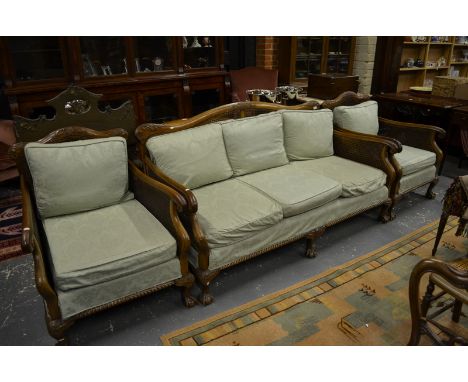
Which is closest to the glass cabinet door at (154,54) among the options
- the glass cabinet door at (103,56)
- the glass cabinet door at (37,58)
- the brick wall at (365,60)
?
the glass cabinet door at (103,56)

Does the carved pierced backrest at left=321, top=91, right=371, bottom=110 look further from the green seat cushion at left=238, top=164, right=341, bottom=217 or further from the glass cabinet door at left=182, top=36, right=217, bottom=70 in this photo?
the glass cabinet door at left=182, top=36, right=217, bottom=70

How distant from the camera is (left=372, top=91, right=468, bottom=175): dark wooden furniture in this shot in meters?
3.60

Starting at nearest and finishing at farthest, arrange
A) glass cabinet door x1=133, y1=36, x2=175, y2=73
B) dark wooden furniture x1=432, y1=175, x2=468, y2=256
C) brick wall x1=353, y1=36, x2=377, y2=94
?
dark wooden furniture x1=432, y1=175, x2=468, y2=256 < glass cabinet door x1=133, y1=36, x2=175, y2=73 < brick wall x1=353, y1=36, x2=377, y2=94

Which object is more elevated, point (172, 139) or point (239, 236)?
point (172, 139)

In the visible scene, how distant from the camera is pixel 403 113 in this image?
394 centimetres

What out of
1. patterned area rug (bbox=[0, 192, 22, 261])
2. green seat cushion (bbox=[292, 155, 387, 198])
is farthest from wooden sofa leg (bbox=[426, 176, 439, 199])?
patterned area rug (bbox=[0, 192, 22, 261])

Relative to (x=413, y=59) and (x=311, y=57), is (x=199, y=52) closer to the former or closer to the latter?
(x=311, y=57)

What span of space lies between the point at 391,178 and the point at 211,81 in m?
2.37

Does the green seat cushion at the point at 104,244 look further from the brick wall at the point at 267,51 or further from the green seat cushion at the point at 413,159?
the brick wall at the point at 267,51

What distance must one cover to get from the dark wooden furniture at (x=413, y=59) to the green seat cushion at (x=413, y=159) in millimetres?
2356

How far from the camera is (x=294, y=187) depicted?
2340mm

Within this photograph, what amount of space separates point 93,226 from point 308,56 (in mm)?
3893

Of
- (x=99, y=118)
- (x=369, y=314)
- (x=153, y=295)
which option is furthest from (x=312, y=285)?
(x=99, y=118)

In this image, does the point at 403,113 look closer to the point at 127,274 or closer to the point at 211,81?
the point at 211,81
